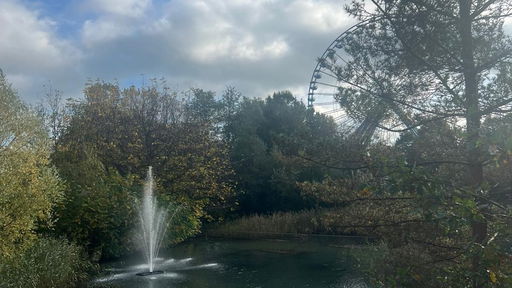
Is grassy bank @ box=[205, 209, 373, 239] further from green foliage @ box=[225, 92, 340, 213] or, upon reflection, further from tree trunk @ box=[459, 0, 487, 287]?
tree trunk @ box=[459, 0, 487, 287]

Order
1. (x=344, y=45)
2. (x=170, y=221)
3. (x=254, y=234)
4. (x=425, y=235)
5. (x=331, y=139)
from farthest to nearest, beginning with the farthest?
(x=254, y=234) → (x=170, y=221) → (x=344, y=45) → (x=331, y=139) → (x=425, y=235)

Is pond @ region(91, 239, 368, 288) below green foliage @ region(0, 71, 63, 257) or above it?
below

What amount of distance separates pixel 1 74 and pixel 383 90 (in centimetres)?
797

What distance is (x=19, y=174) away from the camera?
961cm

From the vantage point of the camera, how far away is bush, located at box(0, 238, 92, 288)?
1017 cm

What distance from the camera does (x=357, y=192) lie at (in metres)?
5.29

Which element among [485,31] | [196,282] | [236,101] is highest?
[236,101]

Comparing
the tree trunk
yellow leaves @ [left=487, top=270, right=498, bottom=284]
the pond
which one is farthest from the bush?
yellow leaves @ [left=487, top=270, right=498, bottom=284]

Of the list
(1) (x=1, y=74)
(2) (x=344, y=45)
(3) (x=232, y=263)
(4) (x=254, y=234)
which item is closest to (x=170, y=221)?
(3) (x=232, y=263)

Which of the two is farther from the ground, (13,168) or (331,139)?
(13,168)

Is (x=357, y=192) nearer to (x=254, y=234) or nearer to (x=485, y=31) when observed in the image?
(x=485, y=31)

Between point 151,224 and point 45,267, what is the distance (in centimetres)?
695

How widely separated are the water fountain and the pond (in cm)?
48

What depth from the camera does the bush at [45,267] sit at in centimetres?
1017
